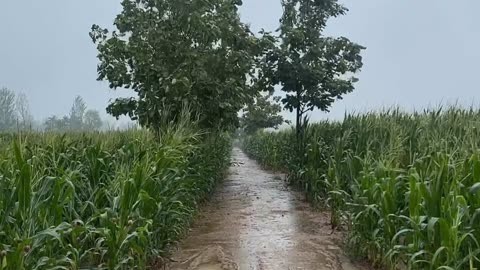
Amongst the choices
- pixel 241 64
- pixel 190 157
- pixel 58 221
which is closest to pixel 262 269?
pixel 58 221

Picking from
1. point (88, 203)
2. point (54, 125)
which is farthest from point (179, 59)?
point (88, 203)

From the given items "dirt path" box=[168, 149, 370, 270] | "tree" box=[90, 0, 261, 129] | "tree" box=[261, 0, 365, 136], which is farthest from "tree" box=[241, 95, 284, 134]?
"dirt path" box=[168, 149, 370, 270]

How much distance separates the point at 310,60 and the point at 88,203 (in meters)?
8.11

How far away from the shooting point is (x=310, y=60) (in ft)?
34.1

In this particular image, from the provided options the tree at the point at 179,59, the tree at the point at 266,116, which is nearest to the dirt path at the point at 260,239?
the tree at the point at 179,59

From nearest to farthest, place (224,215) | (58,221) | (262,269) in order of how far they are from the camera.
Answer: (58,221)
(262,269)
(224,215)

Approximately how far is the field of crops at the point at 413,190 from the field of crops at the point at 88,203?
1649 millimetres

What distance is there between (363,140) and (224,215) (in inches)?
86.1

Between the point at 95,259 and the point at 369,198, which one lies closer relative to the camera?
the point at 95,259

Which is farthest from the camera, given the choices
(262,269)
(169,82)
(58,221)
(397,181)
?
(169,82)

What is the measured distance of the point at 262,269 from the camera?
3.84m

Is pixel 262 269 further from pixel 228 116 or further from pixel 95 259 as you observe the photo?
pixel 228 116

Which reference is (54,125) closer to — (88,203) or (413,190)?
(88,203)

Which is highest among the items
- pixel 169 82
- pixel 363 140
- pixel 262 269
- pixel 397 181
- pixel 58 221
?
pixel 169 82
